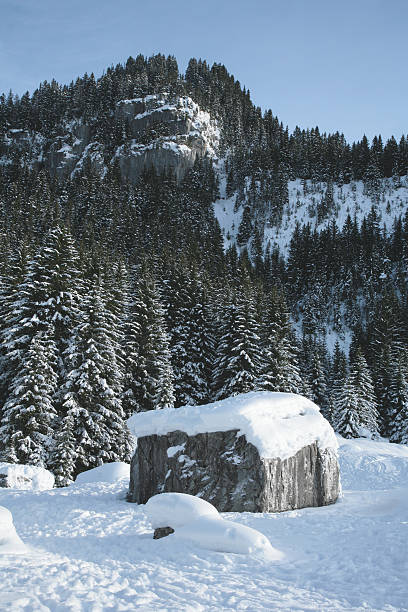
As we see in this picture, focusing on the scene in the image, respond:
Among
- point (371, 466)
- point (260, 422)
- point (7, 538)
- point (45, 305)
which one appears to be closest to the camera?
point (7, 538)

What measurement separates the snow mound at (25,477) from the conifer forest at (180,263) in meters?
3.24

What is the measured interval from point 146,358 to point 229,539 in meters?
25.6

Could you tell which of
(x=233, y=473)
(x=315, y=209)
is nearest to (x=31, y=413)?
(x=233, y=473)

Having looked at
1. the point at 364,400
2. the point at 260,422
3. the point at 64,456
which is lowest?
the point at 64,456

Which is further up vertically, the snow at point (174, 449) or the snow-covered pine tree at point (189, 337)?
the snow-covered pine tree at point (189, 337)

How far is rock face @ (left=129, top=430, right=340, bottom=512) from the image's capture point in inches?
449

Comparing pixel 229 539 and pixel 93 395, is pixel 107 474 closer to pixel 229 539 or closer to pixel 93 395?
pixel 93 395

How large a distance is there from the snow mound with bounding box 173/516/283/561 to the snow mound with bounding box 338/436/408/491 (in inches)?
435

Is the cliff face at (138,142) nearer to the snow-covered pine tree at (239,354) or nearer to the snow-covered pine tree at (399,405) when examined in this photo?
the snow-covered pine tree at (239,354)

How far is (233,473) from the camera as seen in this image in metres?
11.7

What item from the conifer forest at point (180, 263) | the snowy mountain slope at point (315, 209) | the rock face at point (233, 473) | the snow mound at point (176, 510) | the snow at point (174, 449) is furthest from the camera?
the snowy mountain slope at point (315, 209)

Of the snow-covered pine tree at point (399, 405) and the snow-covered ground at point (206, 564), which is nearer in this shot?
the snow-covered ground at point (206, 564)

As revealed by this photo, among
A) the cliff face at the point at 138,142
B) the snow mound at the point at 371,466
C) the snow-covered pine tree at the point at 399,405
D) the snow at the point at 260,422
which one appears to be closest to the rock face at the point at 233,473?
the snow at the point at 260,422

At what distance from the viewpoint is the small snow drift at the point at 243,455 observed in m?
11.5
